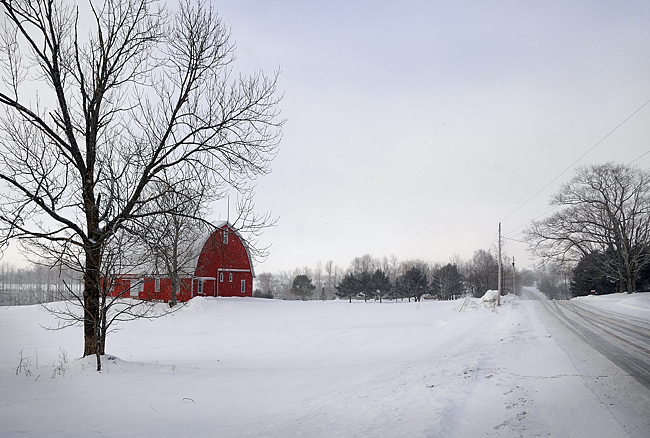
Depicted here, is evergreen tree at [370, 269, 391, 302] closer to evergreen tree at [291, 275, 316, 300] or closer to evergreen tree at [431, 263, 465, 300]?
evergreen tree at [431, 263, 465, 300]

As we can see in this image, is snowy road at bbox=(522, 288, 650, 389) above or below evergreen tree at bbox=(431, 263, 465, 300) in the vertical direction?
above

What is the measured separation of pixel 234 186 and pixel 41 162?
423cm

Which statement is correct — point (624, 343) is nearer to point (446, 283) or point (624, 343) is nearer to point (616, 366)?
point (616, 366)

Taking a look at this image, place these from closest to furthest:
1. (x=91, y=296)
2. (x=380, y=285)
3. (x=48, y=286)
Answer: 1. (x=91, y=296)
2. (x=48, y=286)
3. (x=380, y=285)

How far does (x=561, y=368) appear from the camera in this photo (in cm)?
808

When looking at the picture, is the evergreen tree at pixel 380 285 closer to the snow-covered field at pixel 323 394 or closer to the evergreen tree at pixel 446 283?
the evergreen tree at pixel 446 283

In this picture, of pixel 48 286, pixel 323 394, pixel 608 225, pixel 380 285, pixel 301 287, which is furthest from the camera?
pixel 301 287

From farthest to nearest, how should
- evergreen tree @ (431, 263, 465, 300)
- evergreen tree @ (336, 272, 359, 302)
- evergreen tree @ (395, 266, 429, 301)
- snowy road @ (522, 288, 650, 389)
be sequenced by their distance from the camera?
evergreen tree @ (431, 263, 465, 300)
evergreen tree @ (336, 272, 359, 302)
evergreen tree @ (395, 266, 429, 301)
snowy road @ (522, 288, 650, 389)

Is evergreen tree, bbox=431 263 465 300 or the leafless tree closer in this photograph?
the leafless tree

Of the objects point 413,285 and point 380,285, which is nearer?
point 413,285

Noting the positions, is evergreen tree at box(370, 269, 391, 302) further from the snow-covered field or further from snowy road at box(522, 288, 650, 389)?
the snow-covered field

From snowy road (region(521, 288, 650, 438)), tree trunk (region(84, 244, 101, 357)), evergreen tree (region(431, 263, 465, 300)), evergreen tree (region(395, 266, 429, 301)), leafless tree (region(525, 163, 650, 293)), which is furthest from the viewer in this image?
evergreen tree (region(431, 263, 465, 300))

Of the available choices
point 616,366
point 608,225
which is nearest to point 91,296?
point 616,366

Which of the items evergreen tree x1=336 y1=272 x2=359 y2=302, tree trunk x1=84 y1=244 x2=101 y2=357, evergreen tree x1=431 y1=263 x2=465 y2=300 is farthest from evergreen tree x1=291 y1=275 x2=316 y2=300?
tree trunk x1=84 y1=244 x2=101 y2=357
